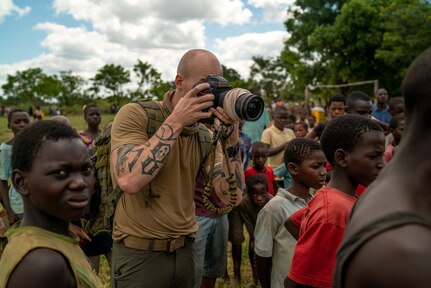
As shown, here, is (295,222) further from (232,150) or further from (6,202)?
(6,202)

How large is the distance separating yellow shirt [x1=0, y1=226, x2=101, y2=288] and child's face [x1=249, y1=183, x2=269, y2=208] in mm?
2858

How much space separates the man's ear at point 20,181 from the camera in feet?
5.06

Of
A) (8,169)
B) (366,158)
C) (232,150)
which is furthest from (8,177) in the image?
(366,158)

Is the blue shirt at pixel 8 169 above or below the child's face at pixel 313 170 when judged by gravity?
below

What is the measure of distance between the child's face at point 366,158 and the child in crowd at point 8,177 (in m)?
3.18

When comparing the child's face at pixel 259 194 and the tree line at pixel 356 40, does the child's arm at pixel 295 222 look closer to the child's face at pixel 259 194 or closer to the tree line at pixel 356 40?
the child's face at pixel 259 194

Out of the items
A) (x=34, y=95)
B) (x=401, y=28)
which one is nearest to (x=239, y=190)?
(x=401, y=28)

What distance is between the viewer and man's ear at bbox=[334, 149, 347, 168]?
2.11 metres

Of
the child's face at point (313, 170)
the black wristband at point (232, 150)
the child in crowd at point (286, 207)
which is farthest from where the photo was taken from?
the child's face at point (313, 170)

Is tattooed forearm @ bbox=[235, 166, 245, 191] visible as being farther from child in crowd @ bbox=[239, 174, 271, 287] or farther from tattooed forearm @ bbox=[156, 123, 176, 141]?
child in crowd @ bbox=[239, 174, 271, 287]

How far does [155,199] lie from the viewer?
7.84 feet

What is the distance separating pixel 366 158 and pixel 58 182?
137cm

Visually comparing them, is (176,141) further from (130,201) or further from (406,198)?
(406,198)

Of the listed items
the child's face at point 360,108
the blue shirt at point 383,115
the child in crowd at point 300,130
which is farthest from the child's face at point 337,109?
the blue shirt at point 383,115
